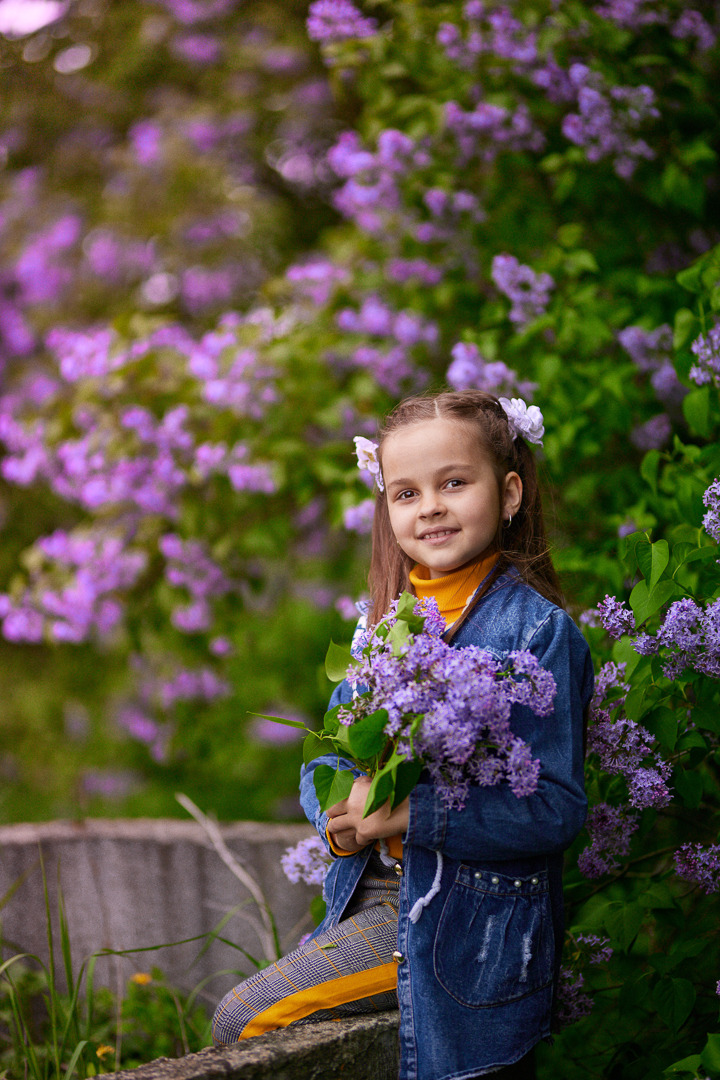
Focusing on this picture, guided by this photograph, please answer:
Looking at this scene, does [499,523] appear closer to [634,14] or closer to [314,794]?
[314,794]

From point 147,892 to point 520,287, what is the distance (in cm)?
205

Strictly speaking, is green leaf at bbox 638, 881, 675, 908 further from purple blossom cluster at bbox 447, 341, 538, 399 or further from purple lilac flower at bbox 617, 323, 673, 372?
purple lilac flower at bbox 617, 323, 673, 372

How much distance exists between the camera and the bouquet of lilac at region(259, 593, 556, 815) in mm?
1166

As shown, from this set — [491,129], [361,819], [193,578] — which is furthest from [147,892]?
[491,129]

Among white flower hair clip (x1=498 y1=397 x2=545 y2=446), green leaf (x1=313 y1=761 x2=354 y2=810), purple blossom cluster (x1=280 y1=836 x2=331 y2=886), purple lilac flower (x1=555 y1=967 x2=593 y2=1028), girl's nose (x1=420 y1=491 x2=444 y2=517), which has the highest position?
white flower hair clip (x1=498 y1=397 x2=545 y2=446)

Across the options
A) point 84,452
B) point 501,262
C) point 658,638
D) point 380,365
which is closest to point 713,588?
point 658,638

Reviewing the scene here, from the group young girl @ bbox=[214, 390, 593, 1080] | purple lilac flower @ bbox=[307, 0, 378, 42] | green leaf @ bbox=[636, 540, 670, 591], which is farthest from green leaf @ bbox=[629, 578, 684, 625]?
purple lilac flower @ bbox=[307, 0, 378, 42]

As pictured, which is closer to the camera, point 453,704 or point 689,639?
point 453,704

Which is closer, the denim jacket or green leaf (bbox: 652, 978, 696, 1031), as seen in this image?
the denim jacket

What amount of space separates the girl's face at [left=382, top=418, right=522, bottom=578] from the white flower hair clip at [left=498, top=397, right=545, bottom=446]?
0.44ft

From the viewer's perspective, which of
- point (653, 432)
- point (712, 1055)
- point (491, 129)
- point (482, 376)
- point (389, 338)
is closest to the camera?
point (712, 1055)

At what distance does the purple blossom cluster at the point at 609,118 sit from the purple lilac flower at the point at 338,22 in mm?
739

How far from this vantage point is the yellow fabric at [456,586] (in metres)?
1.55

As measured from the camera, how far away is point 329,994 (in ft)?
4.81
